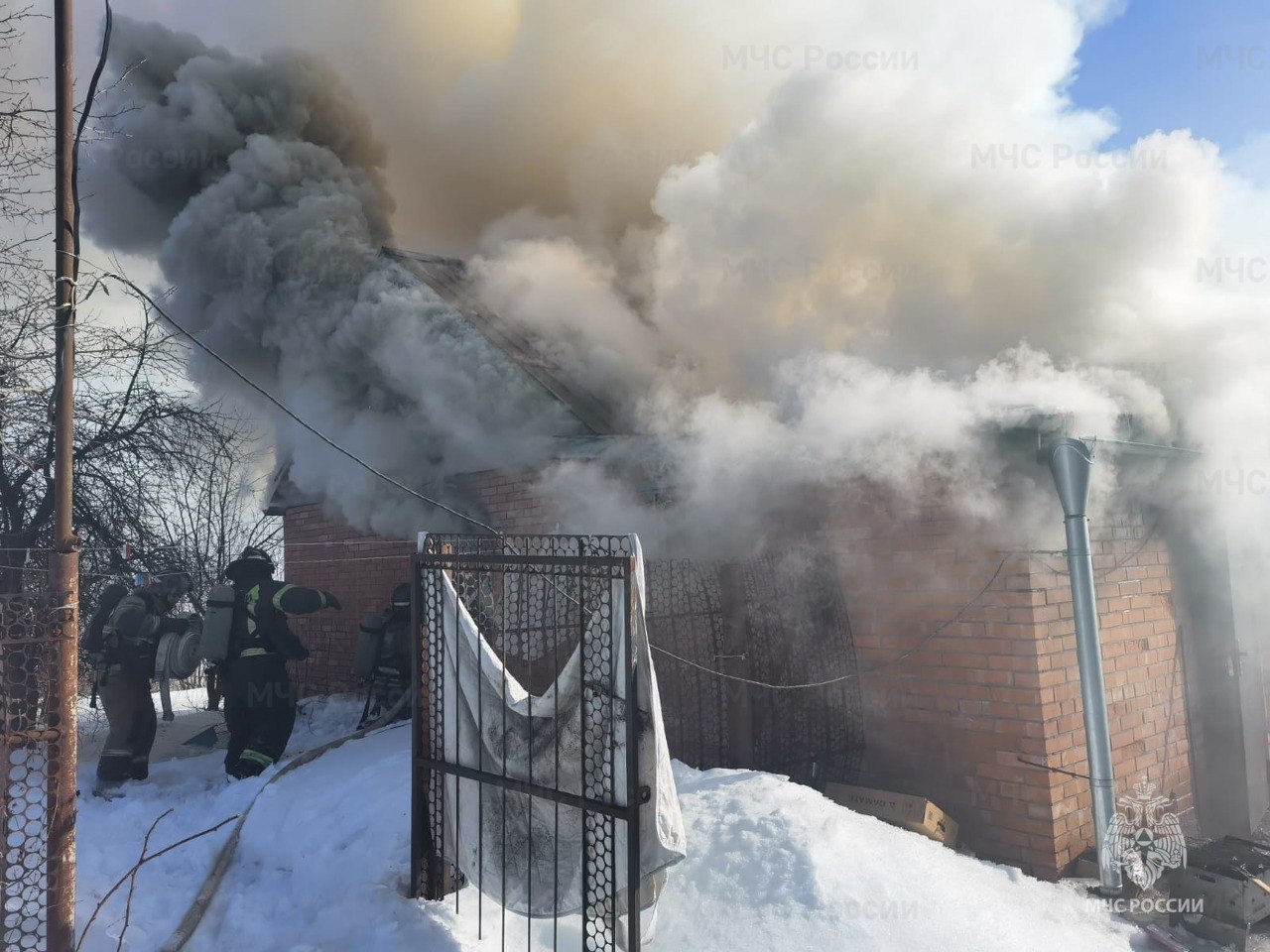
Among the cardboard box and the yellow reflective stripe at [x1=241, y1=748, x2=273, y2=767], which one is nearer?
the cardboard box

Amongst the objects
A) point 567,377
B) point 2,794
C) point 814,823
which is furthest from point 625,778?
point 567,377

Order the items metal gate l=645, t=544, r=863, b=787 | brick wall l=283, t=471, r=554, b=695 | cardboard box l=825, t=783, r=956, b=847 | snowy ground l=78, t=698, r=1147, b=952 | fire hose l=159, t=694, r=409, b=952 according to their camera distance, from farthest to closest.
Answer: brick wall l=283, t=471, r=554, b=695, metal gate l=645, t=544, r=863, b=787, cardboard box l=825, t=783, r=956, b=847, fire hose l=159, t=694, r=409, b=952, snowy ground l=78, t=698, r=1147, b=952

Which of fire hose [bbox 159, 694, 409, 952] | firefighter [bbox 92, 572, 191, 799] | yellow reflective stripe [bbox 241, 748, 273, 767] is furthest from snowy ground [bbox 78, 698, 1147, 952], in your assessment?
firefighter [bbox 92, 572, 191, 799]

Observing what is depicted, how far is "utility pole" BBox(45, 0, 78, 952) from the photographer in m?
2.99

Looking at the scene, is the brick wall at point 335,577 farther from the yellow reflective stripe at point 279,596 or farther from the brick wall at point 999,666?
the brick wall at point 999,666

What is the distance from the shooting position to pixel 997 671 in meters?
4.86

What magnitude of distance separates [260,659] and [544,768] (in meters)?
4.40

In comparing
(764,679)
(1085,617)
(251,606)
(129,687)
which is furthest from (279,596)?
(1085,617)

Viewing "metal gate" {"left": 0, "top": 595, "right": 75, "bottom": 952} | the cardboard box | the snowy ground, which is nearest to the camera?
"metal gate" {"left": 0, "top": 595, "right": 75, "bottom": 952}

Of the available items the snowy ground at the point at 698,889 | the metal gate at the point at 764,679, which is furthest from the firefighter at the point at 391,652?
the metal gate at the point at 764,679

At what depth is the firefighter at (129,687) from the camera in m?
6.70

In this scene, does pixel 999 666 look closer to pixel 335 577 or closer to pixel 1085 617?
pixel 1085 617

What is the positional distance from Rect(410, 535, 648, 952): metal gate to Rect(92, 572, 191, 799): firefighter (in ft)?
13.0

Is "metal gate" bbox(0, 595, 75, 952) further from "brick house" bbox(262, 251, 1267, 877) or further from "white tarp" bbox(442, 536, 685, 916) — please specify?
"brick house" bbox(262, 251, 1267, 877)
